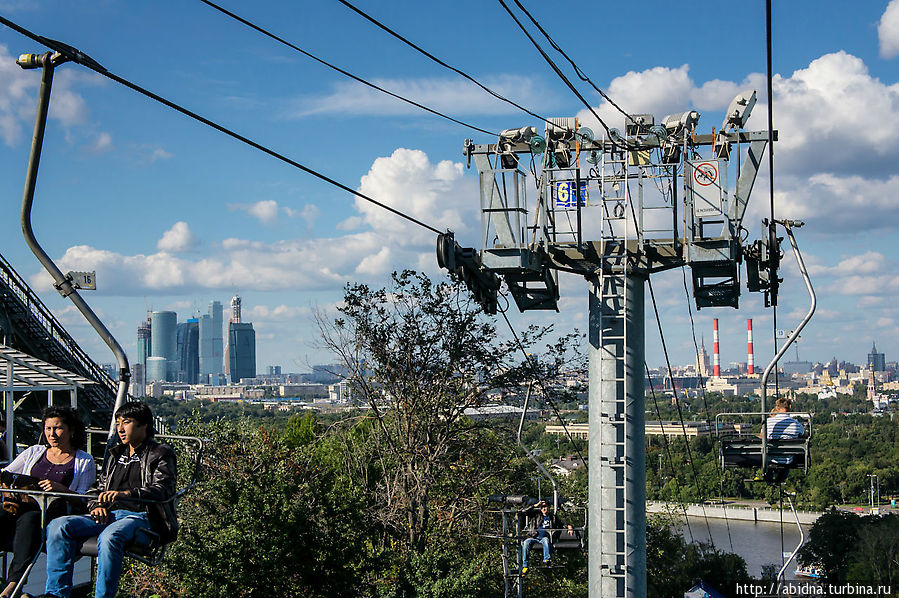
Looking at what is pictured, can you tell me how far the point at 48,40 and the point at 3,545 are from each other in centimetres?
342

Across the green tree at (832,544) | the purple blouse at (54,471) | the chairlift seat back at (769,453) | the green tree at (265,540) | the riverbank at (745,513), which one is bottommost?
the riverbank at (745,513)

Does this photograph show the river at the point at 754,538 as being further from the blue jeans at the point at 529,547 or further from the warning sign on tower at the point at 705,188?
the warning sign on tower at the point at 705,188

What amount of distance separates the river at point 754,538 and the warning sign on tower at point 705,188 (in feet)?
187

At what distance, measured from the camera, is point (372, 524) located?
23.6 meters

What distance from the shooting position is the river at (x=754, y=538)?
70.6 meters

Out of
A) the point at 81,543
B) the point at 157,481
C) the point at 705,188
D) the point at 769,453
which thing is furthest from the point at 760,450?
the point at 81,543

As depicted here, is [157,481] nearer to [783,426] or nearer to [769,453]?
[769,453]

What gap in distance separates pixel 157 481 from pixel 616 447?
7.12 meters

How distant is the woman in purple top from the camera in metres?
6.23

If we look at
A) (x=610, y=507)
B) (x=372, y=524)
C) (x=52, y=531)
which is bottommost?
(x=372, y=524)

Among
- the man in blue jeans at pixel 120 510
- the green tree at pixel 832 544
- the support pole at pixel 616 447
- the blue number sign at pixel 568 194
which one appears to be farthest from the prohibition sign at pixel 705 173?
the green tree at pixel 832 544

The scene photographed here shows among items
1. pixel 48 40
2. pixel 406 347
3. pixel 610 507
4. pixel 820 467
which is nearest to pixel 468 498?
pixel 406 347

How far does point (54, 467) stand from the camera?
6477 millimetres

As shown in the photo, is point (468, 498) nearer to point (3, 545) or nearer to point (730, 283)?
point (730, 283)
